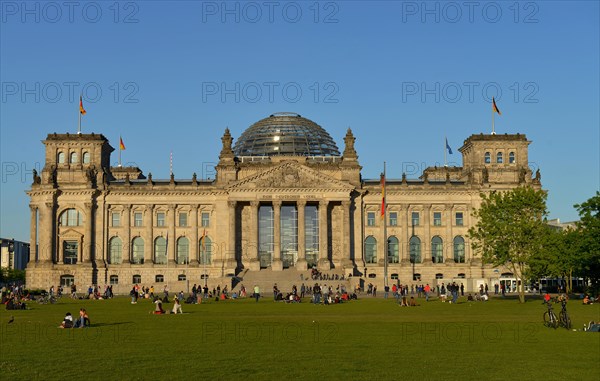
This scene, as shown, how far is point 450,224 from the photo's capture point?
12606cm

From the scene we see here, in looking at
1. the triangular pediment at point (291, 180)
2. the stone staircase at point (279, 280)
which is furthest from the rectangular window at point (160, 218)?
the stone staircase at point (279, 280)

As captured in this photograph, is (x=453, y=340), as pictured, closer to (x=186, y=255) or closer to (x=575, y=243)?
(x=575, y=243)

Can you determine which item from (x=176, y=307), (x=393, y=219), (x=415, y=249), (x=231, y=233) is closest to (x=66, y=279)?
(x=231, y=233)

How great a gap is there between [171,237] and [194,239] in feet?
11.3

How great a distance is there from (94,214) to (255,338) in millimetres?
89784

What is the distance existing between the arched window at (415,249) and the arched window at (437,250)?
2081 millimetres

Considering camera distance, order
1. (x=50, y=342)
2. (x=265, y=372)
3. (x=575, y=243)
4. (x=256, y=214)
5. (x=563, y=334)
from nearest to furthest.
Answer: (x=265, y=372)
(x=50, y=342)
(x=563, y=334)
(x=575, y=243)
(x=256, y=214)

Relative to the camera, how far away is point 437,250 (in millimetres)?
126062

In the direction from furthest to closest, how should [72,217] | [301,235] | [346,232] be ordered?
[72,217]
[301,235]
[346,232]

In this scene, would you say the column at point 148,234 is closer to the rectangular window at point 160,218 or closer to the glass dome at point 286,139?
the rectangular window at point 160,218

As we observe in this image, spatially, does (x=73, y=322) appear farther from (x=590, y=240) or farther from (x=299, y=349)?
(x=590, y=240)

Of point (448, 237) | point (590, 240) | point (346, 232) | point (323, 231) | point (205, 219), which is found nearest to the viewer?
point (590, 240)

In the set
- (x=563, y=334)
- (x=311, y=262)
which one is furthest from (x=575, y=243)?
(x=563, y=334)

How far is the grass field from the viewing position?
93.7 feet
